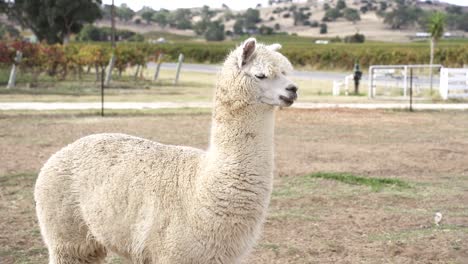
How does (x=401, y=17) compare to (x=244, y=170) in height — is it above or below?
below

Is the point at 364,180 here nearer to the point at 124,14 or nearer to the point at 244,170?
the point at 244,170

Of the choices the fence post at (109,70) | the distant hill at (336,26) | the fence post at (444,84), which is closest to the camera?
the fence post at (444,84)

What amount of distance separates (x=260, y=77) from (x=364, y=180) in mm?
7281

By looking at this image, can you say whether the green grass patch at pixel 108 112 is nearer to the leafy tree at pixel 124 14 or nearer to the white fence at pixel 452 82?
the white fence at pixel 452 82

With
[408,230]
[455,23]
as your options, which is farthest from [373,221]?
[455,23]

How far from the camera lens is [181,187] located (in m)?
5.15

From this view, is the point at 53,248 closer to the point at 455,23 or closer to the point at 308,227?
the point at 308,227

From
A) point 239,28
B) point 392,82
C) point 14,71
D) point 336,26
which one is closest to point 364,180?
point 14,71

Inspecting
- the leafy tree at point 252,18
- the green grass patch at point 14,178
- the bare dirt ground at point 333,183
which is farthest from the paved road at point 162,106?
the leafy tree at point 252,18

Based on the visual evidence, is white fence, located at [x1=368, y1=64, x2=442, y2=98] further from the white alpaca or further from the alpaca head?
the alpaca head

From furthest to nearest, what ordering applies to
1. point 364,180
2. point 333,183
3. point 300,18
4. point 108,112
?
point 300,18 → point 108,112 → point 364,180 → point 333,183

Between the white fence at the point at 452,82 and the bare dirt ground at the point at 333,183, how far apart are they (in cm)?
792

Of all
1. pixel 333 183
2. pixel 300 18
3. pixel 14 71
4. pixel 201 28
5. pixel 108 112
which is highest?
pixel 300 18

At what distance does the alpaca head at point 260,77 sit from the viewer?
478 centimetres
